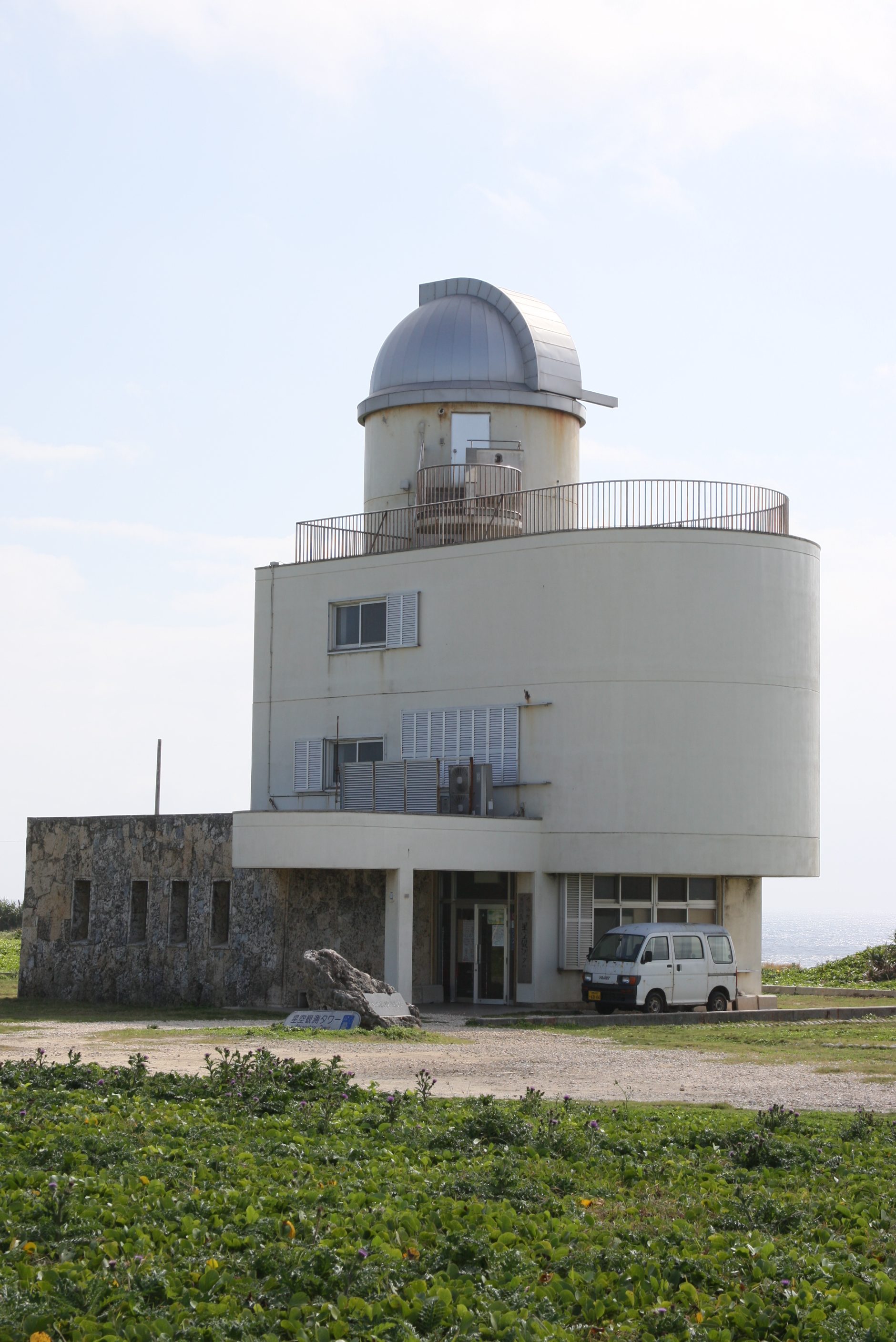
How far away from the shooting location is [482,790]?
105ft

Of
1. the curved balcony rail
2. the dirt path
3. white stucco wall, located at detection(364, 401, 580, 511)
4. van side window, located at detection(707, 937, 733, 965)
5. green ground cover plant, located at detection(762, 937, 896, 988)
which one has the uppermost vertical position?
white stucco wall, located at detection(364, 401, 580, 511)

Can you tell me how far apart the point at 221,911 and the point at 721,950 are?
369 inches

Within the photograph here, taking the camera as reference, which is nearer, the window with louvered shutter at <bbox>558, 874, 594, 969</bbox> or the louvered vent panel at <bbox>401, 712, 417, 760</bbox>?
the window with louvered shutter at <bbox>558, 874, 594, 969</bbox>

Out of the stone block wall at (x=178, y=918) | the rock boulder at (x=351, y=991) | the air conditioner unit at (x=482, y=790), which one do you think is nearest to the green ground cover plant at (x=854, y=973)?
the air conditioner unit at (x=482, y=790)

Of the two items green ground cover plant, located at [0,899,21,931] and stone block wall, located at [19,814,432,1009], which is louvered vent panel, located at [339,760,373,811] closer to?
stone block wall, located at [19,814,432,1009]

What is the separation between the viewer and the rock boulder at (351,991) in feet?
77.6

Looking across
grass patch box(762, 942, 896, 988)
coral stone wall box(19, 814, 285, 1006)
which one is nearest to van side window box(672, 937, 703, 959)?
coral stone wall box(19, 814, 285, 1006)

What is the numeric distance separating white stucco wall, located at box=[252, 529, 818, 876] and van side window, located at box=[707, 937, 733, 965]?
6.31ft

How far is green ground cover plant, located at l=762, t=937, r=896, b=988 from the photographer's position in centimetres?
4291

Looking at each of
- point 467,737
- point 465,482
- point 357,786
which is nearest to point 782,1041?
point 467,737

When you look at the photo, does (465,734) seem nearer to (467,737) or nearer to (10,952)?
(467,737)

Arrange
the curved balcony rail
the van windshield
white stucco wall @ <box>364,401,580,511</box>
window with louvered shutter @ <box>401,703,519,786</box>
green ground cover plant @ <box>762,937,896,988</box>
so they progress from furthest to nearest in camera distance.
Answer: green ground cover plant @ <box>762,937,896,988</box> → white stucco wall @ <box>364,401,580,511</box> → the curved balcony rail → window with louvered shutter @ <box>401,703,519,786</box> → the van windshield

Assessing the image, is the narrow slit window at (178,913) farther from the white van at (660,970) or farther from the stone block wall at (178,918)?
the white van at (660,970)

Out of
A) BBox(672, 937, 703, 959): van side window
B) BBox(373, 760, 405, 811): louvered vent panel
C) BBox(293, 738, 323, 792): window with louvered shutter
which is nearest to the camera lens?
BBox(672, 937, 703, 959): van side window
